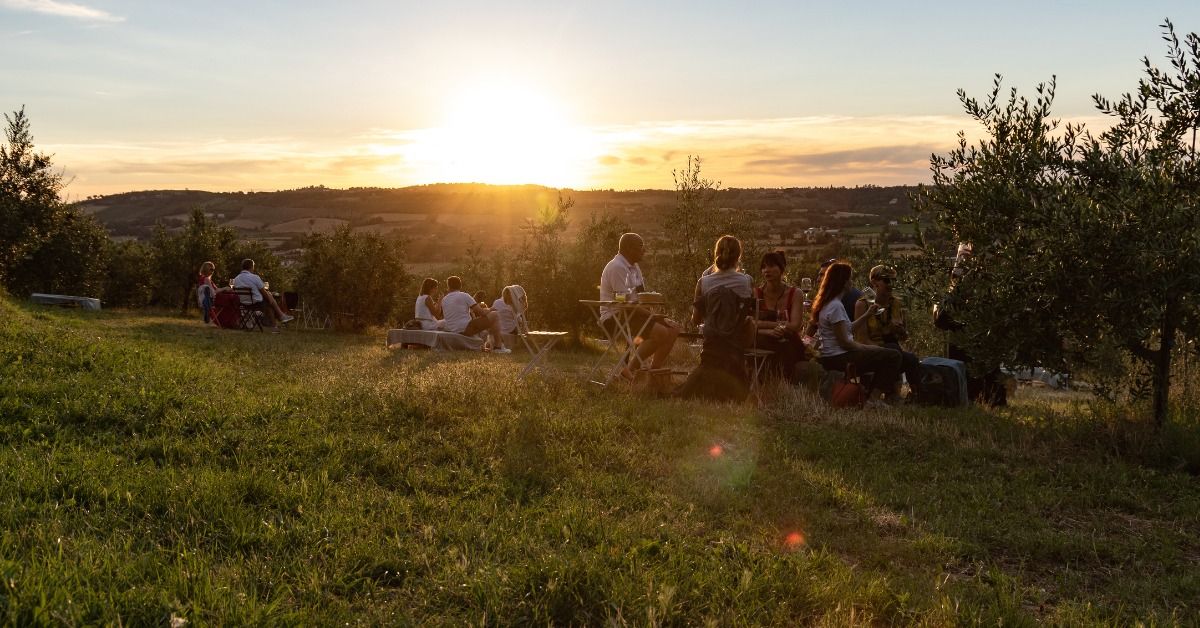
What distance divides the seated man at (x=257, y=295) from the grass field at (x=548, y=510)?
943cm

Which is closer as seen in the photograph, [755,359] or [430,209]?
[755,359]

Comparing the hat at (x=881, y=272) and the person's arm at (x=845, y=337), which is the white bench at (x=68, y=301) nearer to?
the hat at (x=881, y=272)

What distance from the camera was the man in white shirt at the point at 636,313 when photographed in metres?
8.58

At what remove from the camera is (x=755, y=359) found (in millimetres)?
8414

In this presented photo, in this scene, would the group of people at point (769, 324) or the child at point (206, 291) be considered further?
the child at point (206, 291)

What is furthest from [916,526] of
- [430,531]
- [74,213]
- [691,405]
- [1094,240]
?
[74,213]

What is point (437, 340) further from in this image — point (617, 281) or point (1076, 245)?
point (1076, 245)

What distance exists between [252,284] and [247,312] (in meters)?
0.62

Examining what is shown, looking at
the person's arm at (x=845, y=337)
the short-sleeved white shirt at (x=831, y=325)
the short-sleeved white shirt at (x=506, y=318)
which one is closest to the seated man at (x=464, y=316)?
the short-sleeved white shirt at (x=506, y=318)

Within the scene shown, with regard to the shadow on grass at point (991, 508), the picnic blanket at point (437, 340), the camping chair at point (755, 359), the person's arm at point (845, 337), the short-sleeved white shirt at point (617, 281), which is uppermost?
the short-sleeved white shirt at point (617, 281)

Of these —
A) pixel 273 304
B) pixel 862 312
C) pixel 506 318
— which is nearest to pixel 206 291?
pixel 273 304

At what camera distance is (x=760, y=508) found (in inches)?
182

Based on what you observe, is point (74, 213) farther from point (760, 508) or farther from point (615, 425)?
point (760, 508)

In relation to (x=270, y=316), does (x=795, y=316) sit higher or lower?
higher
